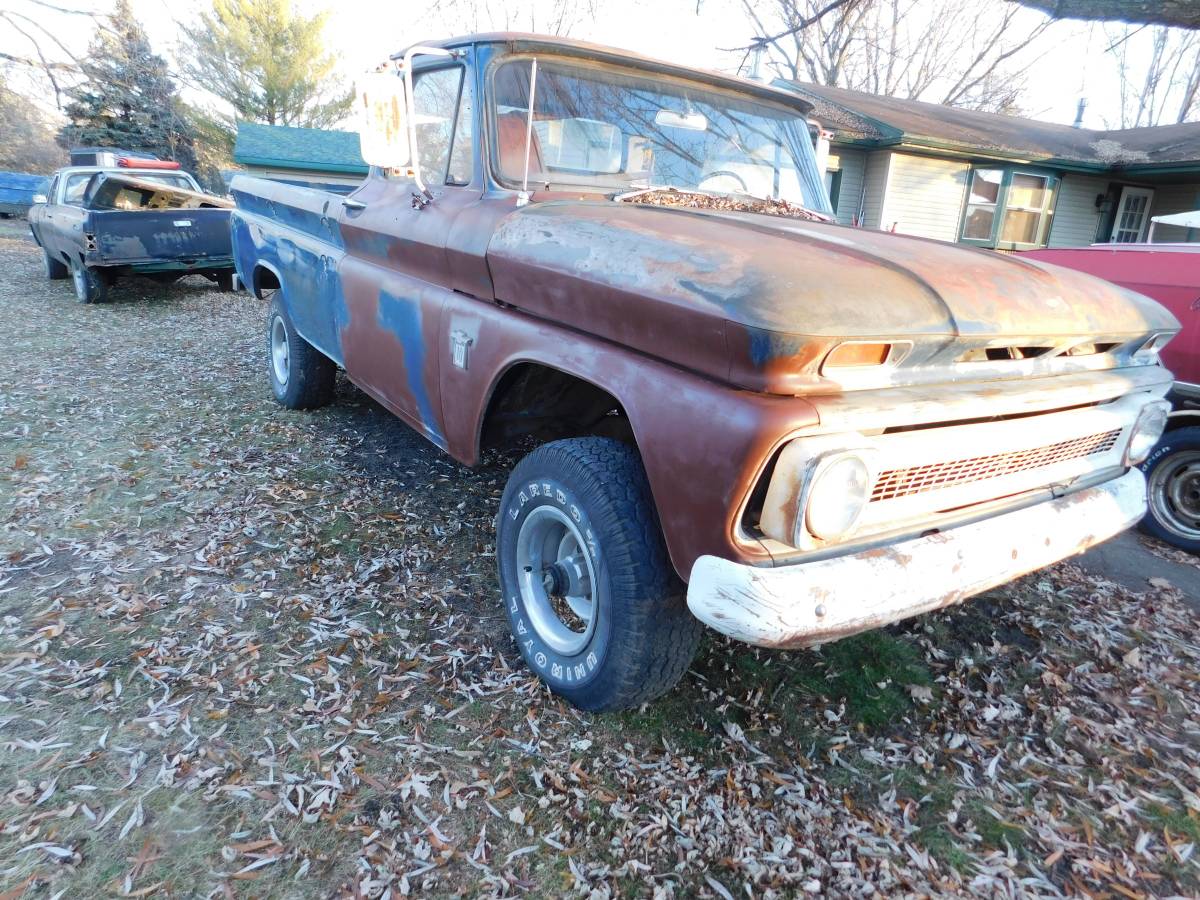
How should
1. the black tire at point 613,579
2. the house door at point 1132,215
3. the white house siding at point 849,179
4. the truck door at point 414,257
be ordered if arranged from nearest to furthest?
the black tire at point 613,579 → the truck door at point 414,257 → the white house siding at point 849,179 → the house door at point 1132,215

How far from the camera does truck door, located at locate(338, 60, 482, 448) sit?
3.06 m

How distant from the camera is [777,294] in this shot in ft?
5.86

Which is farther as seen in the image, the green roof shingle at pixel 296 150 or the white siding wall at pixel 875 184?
the green roof shingle at pixel 296 150

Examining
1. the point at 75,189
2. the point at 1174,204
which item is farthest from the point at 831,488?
the point at 1174,204

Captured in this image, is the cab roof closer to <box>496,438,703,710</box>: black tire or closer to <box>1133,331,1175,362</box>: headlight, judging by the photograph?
<box>496,438,703,710</box>: black tire

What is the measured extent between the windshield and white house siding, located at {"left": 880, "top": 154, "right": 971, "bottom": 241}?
11189 millimetres

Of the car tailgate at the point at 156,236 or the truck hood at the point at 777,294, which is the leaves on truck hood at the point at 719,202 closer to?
the truck hood at the point at 777,294

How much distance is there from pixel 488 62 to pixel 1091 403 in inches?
101

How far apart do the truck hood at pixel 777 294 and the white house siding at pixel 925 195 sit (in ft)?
39.9

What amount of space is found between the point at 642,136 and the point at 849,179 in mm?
12332

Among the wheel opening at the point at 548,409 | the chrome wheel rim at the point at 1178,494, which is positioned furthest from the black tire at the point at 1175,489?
the wheel opening at the point at 548,409

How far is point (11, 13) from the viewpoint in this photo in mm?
11523

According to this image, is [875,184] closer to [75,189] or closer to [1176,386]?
[1176,386]

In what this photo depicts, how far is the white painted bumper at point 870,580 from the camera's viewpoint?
1799 mm
